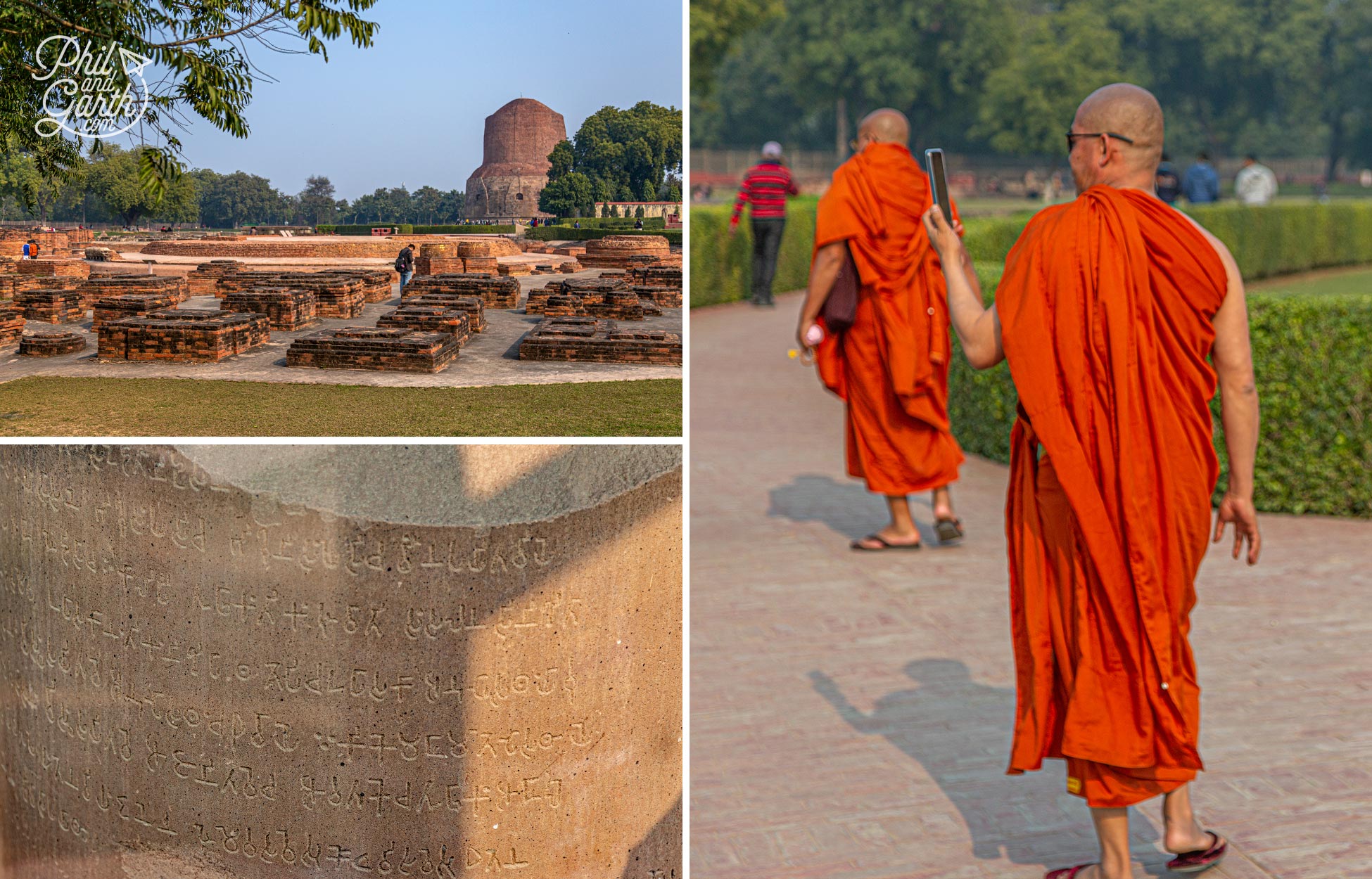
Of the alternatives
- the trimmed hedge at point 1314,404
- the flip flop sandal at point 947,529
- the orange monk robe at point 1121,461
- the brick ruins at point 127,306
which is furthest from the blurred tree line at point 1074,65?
the brick ruins at point 127,306

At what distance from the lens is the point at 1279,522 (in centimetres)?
748

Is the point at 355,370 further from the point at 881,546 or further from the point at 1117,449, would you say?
the point at 881,546

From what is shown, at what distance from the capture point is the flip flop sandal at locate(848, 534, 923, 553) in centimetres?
693

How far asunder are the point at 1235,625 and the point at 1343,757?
4.54 ft

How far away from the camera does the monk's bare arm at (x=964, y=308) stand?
3.50m

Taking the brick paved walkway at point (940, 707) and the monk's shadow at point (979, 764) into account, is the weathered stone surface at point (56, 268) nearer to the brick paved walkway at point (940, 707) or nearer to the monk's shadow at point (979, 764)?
the brick paved walkway at point (940, 707)

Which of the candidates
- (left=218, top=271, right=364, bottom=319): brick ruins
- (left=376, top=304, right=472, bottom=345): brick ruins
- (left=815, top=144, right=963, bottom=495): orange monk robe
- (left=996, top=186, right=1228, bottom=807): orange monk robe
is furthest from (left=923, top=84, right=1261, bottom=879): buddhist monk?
(left=815, top=144, right=963, bottom=495): orange monk robe

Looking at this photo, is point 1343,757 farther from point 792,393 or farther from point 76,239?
point 792,393

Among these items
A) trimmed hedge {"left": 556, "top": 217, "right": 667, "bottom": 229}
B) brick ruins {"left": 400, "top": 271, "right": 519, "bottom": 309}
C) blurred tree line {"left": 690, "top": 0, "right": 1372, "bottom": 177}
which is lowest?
brick ruins {"left": 400, "top": 271, "right": 519, "bottom": 309}

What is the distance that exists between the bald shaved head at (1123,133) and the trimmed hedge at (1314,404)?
426 centimetres

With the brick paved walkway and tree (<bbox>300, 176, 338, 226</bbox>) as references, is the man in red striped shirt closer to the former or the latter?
the brick paved walkway

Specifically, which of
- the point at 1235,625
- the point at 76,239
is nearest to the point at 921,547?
the point at 1235,625

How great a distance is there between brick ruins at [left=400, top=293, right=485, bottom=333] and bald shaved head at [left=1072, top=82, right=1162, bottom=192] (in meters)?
1.55

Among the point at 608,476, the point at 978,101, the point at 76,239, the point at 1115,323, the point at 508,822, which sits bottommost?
the point at 508,822
